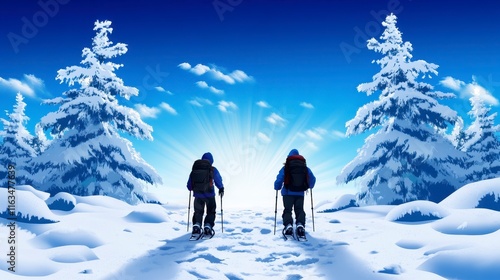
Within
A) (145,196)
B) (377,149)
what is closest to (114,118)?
(145,196)

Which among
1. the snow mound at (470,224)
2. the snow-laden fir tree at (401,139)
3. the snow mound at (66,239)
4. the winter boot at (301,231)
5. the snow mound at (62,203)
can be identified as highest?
the snow-laden fir tree at (401,139)

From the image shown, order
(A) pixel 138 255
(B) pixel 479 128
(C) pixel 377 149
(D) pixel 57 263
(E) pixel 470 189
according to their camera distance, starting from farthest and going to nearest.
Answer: (B) pixel 479 128
(C) pixel 377 149
(E) pixel 470 189
(A) pixel 138 255
(D) pixel 57 263

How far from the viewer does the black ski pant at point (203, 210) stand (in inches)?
438

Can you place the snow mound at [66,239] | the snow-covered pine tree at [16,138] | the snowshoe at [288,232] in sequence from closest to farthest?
the snow mound at [66,239] < the snowshoe at [288,232] < the snow-covered pine tree at [16,138]

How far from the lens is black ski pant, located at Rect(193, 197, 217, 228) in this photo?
438 inches

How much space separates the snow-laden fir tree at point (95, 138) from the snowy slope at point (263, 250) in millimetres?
9808

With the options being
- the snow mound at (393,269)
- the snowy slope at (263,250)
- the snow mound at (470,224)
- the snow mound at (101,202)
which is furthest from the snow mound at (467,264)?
the snow mound at (101,202)

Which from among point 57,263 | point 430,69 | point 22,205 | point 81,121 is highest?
point 430,69

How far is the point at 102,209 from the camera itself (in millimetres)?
16203

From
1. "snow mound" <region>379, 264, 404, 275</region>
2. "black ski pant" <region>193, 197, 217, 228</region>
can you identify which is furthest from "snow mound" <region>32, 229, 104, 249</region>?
"snow mound" <region>379, 264, 404, 275</region>

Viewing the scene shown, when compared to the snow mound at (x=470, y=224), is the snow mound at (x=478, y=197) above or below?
above

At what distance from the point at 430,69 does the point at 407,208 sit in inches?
412

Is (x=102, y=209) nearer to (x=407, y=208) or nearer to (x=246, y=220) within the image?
(x=246, y=220)

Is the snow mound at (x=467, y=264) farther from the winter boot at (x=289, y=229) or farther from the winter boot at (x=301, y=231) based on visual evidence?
the winter boot at (x=289, y=229)
